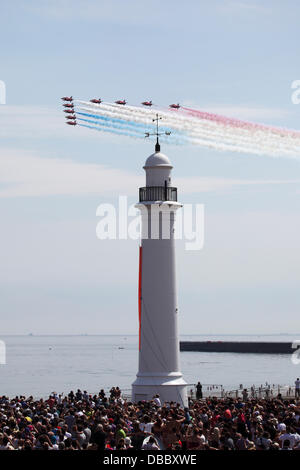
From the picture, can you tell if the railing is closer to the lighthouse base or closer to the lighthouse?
the lighthouse

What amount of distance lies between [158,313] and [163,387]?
3264 mm

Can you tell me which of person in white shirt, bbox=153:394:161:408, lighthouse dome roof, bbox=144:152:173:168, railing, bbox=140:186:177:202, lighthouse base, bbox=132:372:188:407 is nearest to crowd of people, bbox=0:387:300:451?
person in white shirt, bbox=153:394:161:408

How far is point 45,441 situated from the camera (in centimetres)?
1975

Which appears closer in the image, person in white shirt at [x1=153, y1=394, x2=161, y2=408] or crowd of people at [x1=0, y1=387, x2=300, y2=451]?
crowd of people at [x1=0, y1=387, x2=300, y2=451]

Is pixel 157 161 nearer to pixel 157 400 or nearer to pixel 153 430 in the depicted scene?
pixel 157 400

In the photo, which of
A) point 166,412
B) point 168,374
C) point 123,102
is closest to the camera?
point 166,412

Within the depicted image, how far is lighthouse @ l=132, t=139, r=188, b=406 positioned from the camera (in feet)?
124

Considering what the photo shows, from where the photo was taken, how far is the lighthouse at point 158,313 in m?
37.8

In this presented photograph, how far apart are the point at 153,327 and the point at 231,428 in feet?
54.6

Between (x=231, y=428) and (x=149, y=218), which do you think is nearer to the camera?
(x=231, y=428)

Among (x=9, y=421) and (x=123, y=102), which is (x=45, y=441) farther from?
(x=123, y=102)

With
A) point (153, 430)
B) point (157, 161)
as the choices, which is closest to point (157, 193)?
point (157, 161)
